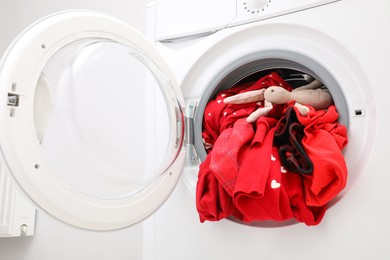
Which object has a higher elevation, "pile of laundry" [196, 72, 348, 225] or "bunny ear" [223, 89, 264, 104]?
"bunny ear" [223, 89, 264, 104]

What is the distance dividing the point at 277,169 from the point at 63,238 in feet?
3.54

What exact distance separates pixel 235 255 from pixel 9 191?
1.03m

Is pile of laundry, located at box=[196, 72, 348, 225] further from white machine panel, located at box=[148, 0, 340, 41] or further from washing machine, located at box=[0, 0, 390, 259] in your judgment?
white machine panel, located at box=[148, 0, 340, 41]

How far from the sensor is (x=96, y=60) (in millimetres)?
710

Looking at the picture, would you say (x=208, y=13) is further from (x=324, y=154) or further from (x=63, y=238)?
(x=63, y=238)

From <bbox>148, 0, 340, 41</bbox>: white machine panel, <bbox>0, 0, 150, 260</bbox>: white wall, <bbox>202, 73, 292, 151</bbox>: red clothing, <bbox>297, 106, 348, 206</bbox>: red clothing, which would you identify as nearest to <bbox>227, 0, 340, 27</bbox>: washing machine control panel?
<bbox>148, 0, 340, 41</bbox>: white machine panel

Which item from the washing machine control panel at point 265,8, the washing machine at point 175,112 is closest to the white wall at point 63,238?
the washing machine at point 175,112

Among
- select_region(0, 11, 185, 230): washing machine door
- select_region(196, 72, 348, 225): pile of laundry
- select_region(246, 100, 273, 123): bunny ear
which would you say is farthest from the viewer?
select_region(246, 100, 273, 123): bunny ear

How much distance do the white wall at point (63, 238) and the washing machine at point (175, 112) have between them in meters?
0.53

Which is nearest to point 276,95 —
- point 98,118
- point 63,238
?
point 98,118

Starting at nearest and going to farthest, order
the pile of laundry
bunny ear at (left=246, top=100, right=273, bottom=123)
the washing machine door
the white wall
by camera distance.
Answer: the washing machine door, the pile of laundry, bunny ear at (left=246, top=100, right=273, bottom=123), the white wall

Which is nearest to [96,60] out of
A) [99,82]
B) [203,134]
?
[99,82]

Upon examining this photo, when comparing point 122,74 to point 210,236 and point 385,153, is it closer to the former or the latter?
point 210,236

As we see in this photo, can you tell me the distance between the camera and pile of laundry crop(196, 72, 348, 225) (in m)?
0.63
